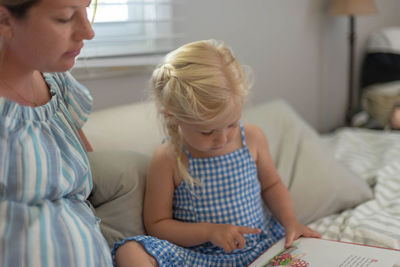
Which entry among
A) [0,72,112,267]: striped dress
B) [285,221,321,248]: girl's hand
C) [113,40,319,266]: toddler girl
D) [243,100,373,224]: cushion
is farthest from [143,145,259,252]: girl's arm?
[243,100,373,224]: cushion

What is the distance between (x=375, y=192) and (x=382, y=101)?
119 cm

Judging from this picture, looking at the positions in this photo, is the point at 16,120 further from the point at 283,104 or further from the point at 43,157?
the point at 283,104

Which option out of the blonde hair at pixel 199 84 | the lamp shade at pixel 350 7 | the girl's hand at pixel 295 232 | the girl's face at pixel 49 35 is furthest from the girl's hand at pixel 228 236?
the lamp shade at pixel 350 7

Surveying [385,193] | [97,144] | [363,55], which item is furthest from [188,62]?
[363,55]

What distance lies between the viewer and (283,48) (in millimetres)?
2221

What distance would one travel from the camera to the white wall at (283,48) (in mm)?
1710

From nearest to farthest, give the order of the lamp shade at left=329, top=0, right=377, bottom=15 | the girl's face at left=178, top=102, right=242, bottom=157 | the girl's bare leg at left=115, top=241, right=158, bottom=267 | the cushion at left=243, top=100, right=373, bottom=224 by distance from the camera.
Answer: the girl's bare leg at left=115, top=241, right=158, bottom=267
the girl's face at left=178, top=102, right=242, bottom=157
the cushion at left=243, top=100, right=373, bottom=224
the lamp shade at left=329, top=0, right=377, bottom=15

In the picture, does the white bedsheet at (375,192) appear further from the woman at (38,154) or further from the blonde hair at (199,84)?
the woman at (38,154)

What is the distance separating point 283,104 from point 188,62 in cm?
68

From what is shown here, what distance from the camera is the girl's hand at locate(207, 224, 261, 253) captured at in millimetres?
981

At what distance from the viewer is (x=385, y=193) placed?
1429mm

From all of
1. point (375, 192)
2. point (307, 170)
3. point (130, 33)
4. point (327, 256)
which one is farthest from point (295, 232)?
point (130, 33)

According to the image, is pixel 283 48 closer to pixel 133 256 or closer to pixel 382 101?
pixel 382 101

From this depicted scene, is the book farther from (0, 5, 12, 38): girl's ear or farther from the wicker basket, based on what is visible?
the wicker basket
